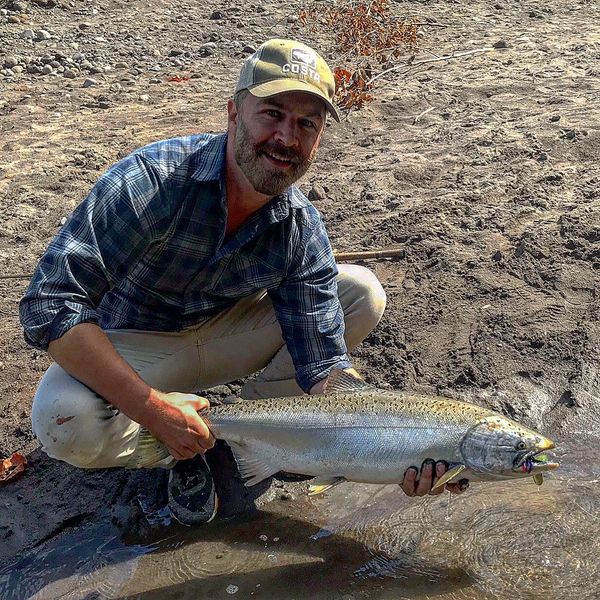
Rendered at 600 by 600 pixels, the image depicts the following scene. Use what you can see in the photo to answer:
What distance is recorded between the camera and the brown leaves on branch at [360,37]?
8.01 meters

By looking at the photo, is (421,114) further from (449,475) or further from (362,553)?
(449,475)

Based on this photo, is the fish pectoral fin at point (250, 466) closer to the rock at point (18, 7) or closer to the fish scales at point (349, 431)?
the fish scales at point (349, 431)

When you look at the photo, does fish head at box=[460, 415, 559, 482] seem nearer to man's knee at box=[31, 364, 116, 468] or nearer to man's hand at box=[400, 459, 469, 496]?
man's hand at box=[400, 459, 469, 496]

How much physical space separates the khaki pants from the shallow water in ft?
1.40

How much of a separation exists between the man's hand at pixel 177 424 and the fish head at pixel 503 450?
39.3 inches

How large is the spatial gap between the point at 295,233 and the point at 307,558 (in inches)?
53.9

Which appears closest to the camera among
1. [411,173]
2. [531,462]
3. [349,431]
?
[531,462]

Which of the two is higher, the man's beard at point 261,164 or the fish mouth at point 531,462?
the man's beard at point 261,164

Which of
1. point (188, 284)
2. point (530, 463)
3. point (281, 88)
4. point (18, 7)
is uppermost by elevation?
point (281, 88)

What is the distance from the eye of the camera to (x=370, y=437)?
10.9ft

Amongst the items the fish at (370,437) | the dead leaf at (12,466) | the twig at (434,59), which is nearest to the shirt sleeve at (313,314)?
the fish at (370,437)

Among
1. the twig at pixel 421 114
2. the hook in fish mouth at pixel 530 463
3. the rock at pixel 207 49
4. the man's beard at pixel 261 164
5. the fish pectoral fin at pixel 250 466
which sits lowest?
the fish pectoral fin at pixel 250 466

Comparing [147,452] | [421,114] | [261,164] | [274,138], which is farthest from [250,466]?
[421,114]

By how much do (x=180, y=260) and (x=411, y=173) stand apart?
344 centimetres
